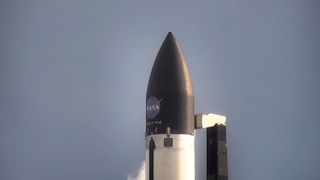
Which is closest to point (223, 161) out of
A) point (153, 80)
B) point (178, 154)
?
point (178, 154)

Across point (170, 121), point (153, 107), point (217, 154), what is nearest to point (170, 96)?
point (153, 107)

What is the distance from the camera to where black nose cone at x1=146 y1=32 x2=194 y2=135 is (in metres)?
23.4

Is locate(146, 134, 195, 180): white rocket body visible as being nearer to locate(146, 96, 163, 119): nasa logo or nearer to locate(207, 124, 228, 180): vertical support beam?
locate(146, 96, 163, 119): nasa logo

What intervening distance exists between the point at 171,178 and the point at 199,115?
3169mm

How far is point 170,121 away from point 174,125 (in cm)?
24

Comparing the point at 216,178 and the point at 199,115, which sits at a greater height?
the point at 199,115

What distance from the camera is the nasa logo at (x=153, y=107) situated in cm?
2377

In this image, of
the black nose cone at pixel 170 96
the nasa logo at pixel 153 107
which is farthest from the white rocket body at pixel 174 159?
the nasa logo at pixel 153 107

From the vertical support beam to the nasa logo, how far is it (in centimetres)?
280

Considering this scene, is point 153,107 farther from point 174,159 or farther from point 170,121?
point 174,159

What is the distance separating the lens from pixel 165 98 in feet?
77.6

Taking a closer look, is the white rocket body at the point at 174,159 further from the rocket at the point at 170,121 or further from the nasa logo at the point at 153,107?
the nasa logo at the point at 153,107

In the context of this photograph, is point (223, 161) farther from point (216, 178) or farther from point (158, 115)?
point (158, 115)

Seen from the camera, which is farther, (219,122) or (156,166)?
(219,122)
